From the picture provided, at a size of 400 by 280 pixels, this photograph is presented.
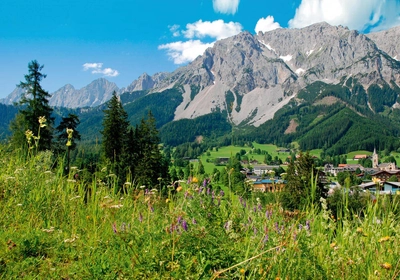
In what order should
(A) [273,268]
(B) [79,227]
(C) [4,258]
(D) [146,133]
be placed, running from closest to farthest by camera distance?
1. (A) [273,268]
2. (C) [4,258]
3. (B) [79,227]
4. (D) [146,133]

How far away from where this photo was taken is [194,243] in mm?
2842

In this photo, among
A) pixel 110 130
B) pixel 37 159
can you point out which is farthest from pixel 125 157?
pixel 37 159

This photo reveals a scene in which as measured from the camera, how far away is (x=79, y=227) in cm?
409

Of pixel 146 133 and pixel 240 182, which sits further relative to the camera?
pixel 146 133

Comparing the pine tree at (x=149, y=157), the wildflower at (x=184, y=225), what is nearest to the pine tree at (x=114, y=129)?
the pine tree at (x=149, y=157)

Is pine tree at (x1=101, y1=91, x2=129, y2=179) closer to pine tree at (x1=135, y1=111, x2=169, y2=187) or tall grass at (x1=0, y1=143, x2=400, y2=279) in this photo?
pine tree at (x1=135, y1=111, x2=169, y2=187)

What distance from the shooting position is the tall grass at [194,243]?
8.39 feet

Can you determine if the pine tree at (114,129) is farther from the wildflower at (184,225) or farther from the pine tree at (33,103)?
A: the wildflower at (184,225)

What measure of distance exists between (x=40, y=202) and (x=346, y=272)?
409cm

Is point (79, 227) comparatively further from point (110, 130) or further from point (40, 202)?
point (110, 130)

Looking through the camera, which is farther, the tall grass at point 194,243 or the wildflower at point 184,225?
the wildflower at point 184,225

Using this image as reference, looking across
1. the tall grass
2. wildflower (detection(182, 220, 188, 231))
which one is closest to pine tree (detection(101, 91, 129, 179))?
the tall grass

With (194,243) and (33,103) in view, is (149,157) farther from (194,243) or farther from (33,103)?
(194,243)

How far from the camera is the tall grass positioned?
8.39 feet
